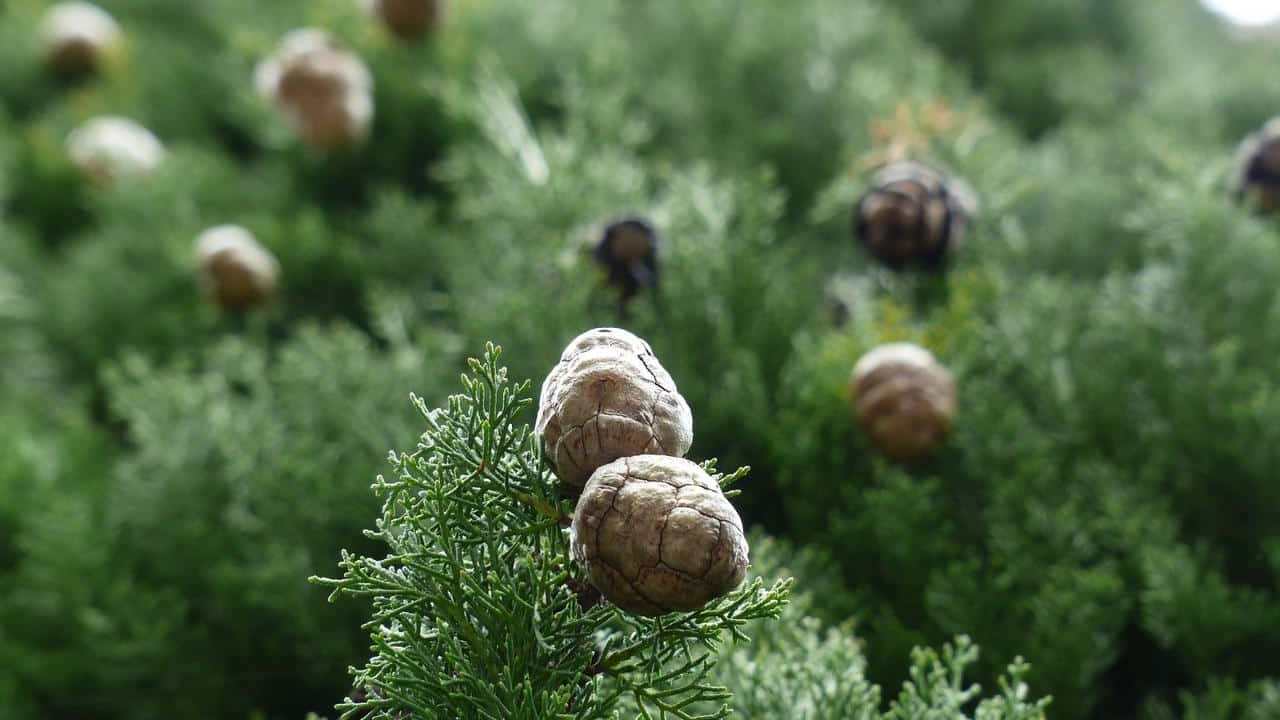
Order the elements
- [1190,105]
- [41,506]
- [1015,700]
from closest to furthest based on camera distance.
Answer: [1015,700], [41,506], [1190,105]

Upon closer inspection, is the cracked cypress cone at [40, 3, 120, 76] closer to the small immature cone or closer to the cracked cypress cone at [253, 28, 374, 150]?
the small immature cone

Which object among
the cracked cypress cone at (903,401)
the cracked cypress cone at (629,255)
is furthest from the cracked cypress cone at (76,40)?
the cracked cypress cone at (903,401)

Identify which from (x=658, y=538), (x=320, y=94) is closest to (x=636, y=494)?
(x=658, y=538)

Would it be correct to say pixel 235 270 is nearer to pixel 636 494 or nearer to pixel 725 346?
pixel 725 346

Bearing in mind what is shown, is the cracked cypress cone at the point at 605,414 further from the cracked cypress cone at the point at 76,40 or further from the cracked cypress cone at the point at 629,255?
the cracked cypress cone at the point at 76,40

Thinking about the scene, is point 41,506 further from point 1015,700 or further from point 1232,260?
point 1232,260

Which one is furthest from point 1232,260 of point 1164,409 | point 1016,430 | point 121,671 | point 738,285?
point 121,671

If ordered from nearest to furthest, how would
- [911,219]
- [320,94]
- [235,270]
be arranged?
[911,219] → [235,270] → [320,94]
